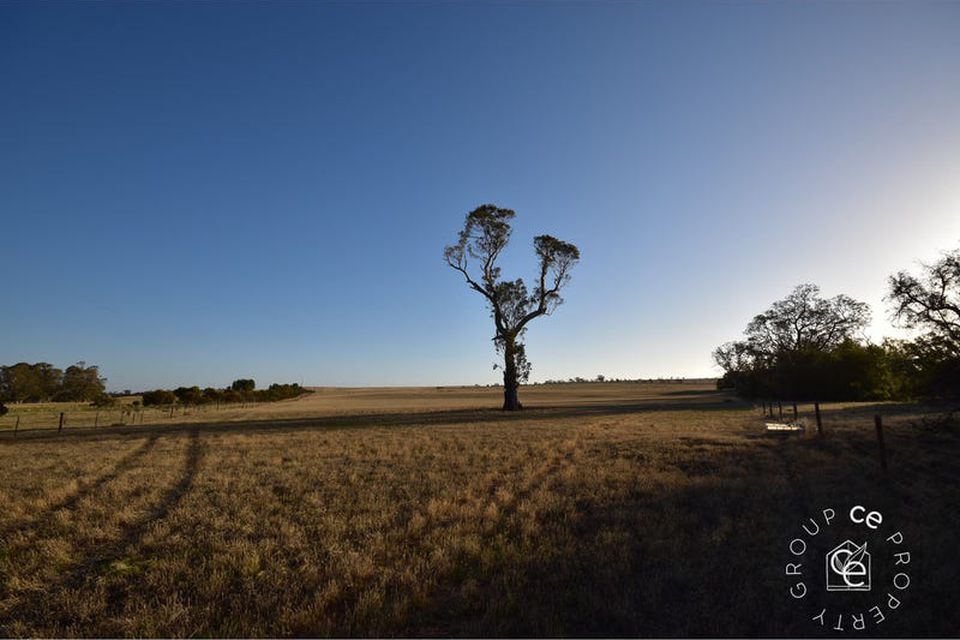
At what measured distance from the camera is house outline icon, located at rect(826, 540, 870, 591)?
6.38m

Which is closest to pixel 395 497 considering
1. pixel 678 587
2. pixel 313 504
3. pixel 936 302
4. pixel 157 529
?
pixel 313 504

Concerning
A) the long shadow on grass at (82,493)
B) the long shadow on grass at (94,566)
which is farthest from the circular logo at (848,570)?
the long shadow on grass at (82,493)

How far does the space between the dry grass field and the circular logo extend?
187mm

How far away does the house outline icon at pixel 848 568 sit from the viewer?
20.9ft

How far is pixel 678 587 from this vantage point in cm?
632

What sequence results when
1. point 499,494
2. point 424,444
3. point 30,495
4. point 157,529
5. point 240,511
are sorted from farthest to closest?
point 424,444 < point 30,495 < point 499,494 < point 240,511 < point 157,529

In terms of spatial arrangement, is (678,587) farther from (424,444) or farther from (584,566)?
(424,444)

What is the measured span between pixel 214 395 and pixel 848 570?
9145 centimetres

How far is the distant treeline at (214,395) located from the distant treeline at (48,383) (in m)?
32.2

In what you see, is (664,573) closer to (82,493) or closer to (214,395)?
(82,493)

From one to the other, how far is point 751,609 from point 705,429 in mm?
21693

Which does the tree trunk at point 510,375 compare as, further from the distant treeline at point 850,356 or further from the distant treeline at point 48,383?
the distant treeline at point 48,383

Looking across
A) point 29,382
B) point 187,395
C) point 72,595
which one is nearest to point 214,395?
point 187,395

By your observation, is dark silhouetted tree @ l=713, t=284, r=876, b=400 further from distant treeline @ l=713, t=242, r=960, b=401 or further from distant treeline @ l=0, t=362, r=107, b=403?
distant treeline @ l=0, t=362, r=107, b=403
